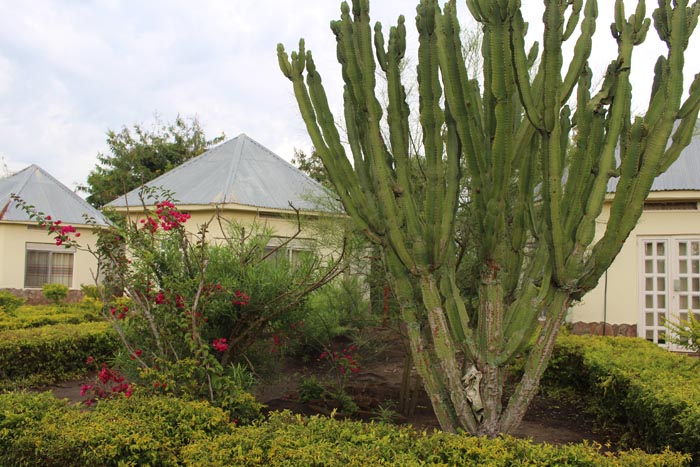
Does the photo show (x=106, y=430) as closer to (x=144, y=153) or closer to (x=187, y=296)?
(x=187, y=296)

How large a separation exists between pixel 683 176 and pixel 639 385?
25.8ft

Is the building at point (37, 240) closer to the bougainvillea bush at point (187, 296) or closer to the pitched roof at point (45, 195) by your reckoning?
the pitched roof at point (45, 195)

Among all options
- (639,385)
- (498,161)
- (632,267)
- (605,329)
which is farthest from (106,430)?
(632,267)

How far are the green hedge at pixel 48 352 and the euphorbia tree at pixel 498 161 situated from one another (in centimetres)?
590

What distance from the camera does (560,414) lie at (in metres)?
7.16

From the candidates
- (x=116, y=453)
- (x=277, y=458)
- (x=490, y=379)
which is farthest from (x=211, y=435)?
(x=490, y=379)

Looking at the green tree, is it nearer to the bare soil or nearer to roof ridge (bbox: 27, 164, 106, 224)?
roof ridge (bbox: 27, 164, 106, 224)

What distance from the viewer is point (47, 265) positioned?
17.6m

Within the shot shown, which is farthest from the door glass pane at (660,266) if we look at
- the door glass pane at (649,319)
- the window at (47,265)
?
the window at (47,265)

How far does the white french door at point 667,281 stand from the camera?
38.0ft

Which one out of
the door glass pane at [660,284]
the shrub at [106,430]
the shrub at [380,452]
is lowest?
the shrub at [106,430]

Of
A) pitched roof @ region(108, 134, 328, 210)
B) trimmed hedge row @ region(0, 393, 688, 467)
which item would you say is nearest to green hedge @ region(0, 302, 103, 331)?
pitched roof @ region(108, 134, 328, 210)

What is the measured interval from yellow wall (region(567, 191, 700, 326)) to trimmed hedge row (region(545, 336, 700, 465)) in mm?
3605

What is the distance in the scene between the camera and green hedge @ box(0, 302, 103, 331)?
1079 centimetres
